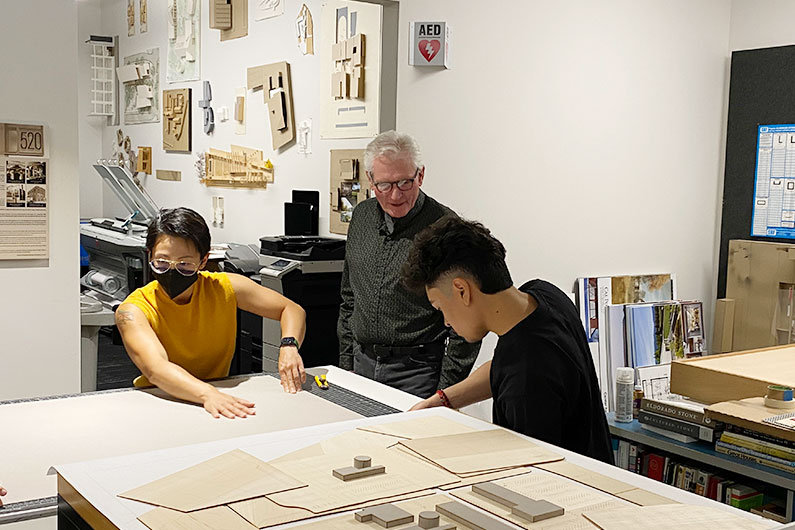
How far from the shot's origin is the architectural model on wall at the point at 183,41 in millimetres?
6805

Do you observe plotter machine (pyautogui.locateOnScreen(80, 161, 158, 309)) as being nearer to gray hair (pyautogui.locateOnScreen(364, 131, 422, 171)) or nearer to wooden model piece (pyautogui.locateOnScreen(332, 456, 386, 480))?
gray hair (pyautogui.locateOnScreen(364, 131, 422, 171))

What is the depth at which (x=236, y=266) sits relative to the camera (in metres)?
5.11

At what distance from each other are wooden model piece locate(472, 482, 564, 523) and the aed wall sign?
104 inches

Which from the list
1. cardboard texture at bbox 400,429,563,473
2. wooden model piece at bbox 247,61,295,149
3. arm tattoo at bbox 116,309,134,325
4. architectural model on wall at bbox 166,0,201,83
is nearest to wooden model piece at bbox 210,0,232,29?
architectural model on wall at bbox 166,0,201,83

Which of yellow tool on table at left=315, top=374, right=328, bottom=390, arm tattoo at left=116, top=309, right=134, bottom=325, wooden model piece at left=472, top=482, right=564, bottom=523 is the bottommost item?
yellow tool on table at left=315, top=374, right=328, bottom=390

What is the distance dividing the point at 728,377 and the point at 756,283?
1.74m

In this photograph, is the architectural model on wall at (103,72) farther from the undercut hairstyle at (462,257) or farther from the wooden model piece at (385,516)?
the wooden model piece at (385,516)

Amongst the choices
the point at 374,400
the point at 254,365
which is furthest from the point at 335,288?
the point at 374,400

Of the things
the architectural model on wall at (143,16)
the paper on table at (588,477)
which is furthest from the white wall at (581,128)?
the architectural model on wall at (143,16)

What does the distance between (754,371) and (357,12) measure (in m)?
2.93

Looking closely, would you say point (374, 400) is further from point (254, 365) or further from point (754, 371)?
point (254, 365)

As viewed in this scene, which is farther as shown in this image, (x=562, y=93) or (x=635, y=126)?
(x=635, y=126)

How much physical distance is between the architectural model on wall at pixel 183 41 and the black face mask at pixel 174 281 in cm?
460

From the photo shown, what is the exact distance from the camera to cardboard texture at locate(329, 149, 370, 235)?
4902 mm
